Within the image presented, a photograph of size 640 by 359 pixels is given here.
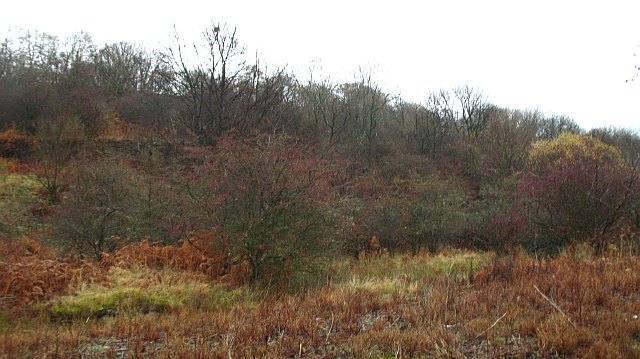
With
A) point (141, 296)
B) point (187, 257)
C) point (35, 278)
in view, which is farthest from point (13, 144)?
point (141, 296)

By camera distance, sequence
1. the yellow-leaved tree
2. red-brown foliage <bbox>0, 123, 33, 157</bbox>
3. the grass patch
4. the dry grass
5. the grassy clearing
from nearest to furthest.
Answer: the dry grass → the grass patch → the yellow-leaved tree → the grassy clearing → red-brown foliage <bbox>0, 123, 33, 157</bbox>

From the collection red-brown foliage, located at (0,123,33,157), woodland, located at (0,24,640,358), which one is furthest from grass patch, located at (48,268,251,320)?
red-brown foliage, located at (0,123,33,157)

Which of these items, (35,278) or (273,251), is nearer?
(35,278)

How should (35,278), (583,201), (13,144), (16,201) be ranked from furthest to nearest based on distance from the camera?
(13,144), (16,201), (583,201), (35,278)

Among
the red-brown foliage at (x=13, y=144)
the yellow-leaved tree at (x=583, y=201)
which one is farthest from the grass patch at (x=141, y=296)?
the red-brown foliage at (x=13, y=144)

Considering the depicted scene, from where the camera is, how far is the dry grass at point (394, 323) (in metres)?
4.29

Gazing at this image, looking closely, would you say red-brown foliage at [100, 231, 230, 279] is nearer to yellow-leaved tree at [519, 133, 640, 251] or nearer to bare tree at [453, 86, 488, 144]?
yellow-leaved tree at [519, 133, 640, 251]

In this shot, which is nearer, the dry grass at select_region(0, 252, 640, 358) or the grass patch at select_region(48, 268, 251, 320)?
the dry grass at select_region(0, 252, 640, 358)

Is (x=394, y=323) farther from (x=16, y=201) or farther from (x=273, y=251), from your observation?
(x=16, y=201)

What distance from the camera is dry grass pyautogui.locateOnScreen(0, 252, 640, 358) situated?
429 centimetres

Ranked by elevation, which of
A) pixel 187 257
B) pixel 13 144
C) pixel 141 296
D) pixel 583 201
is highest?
pixel 13 144

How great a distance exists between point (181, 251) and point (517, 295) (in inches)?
265

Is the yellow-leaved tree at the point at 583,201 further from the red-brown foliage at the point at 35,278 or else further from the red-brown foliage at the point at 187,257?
the red-brown foliage at the point at 35,278

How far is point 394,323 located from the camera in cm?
529
